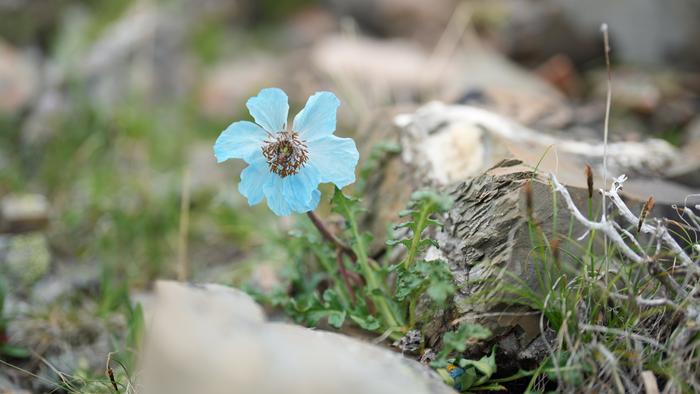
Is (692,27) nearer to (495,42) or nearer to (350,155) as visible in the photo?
(495,42)

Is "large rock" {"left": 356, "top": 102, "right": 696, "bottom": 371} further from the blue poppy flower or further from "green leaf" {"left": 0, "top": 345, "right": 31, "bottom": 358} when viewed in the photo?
"green leaf" {"left": 0, "top": 345, "right": 31, "bottom": 358}

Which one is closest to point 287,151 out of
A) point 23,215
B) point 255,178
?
point 255,178

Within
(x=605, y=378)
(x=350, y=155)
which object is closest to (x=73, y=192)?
(x=350, y=155)

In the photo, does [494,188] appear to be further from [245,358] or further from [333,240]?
[245,358]

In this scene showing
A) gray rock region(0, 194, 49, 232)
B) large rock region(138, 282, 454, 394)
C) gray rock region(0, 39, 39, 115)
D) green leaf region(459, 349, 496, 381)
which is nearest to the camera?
large rock region(138, 282, 454, 394)

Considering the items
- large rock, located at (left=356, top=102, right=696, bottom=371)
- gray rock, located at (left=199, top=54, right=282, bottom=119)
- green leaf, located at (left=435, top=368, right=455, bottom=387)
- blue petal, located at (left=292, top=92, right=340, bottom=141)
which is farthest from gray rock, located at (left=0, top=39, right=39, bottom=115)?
green leaf, located at (left=435, top=368, right=455, bottom=387)
